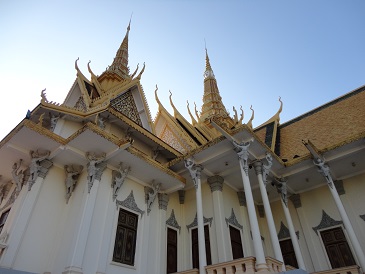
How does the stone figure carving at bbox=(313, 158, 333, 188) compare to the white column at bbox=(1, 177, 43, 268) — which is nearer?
the white column at bbox=(1, 177, 43, 268)

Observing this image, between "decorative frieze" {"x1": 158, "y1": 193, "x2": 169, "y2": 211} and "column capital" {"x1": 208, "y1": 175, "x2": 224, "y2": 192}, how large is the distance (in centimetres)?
150

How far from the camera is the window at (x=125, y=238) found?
7050mm

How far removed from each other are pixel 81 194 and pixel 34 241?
4.70 feet

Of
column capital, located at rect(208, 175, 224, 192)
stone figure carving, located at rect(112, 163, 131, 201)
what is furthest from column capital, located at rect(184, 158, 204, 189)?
stone figure carving, located at rect(112, 163, 131, 201)

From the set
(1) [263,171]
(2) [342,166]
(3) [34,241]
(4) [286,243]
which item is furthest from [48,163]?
(2) [342,166]

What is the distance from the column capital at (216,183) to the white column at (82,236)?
355 cm

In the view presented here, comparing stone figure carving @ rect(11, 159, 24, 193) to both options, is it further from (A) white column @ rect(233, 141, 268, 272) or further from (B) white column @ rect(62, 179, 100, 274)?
(A) white column @ rect(233, 141, 268, 272)

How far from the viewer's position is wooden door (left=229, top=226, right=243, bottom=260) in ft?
26.4

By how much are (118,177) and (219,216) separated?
314cm

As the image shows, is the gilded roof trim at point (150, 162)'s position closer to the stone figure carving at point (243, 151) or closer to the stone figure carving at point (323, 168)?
the stone figure carving at point (243, 151)

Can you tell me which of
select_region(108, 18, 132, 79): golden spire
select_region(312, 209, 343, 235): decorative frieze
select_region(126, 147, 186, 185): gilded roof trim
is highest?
select_region(108, 18, 132, 79): golden spire

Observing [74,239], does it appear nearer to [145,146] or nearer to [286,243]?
[145,146]

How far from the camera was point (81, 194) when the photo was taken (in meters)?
7.05

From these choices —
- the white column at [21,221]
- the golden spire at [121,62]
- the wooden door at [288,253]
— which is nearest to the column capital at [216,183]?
the wooden door at [288,253]
